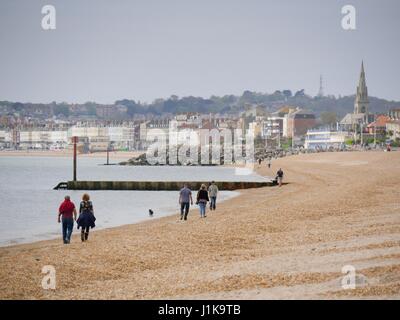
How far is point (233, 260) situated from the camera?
16484 millimetres

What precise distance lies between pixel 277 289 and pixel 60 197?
144 feet

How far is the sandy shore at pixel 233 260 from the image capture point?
13.3 meters

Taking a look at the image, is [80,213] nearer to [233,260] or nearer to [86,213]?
[86,213]

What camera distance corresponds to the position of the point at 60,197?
55.6m

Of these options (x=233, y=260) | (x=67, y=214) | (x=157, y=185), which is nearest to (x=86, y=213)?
(x=67, y=214)

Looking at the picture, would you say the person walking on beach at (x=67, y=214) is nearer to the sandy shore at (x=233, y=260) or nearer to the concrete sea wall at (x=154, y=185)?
the sandy shore at (x=233, y=260)

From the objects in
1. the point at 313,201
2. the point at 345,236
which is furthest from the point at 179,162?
the point at 345,236

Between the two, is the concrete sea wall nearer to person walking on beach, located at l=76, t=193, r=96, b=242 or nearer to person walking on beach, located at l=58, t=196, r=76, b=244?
person walking on beach, located at l=58, t=196, r=76, b=244

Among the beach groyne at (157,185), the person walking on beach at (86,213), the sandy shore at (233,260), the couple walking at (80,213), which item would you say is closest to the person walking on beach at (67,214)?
the couple walking at (80,213)

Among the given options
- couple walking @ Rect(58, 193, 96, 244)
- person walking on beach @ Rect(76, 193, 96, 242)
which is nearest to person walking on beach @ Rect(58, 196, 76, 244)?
couple walking @ Rect(58, 193, 96, 244)

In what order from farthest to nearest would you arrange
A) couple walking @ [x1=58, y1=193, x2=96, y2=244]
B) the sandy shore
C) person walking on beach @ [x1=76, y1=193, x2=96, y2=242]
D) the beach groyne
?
the beach groyne < couple walking @ [x1=58, y1=193, x2=96, y2=244] < person walking on beach @ [x1=76, y1=193, x2=96, y2=242] < the sandy shore

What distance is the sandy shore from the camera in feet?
43.5
